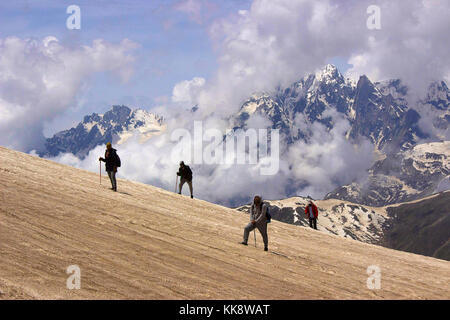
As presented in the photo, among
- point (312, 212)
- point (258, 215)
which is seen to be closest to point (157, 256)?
point (258, 215)

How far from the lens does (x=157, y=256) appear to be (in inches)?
803

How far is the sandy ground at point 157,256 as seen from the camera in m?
16.8

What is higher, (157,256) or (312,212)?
(312,212)

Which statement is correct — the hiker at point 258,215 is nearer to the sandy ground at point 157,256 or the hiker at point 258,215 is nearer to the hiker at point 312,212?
the sandy ground at point 157,256

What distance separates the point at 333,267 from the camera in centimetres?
2423

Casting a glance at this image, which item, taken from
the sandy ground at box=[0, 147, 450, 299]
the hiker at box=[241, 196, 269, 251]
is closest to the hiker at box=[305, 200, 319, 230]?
the sandy ground at box=[0, 147, 450, 299]

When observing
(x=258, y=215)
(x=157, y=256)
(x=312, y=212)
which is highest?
(x=258, y=215)

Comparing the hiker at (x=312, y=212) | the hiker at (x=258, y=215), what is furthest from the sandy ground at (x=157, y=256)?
the hiker at (x=312, y=212)

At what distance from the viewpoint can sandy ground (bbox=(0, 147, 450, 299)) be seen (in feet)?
55.0

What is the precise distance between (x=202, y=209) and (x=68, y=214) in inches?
514

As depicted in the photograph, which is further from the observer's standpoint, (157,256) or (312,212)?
(312,212)

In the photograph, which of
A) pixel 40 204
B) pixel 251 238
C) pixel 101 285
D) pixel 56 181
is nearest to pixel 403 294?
pixel 251 238

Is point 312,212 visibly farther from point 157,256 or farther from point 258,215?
point 157,256

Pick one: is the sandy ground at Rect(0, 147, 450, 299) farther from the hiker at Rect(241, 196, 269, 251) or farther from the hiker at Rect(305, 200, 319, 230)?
the hiker at Rect(305, 200, 319, 230)
